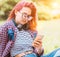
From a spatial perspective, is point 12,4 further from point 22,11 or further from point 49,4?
point 49,4

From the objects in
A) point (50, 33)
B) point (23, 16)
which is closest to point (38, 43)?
point (50, 33)

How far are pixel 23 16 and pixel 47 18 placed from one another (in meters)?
0.20

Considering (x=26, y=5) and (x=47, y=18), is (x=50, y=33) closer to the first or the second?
(x=47, y=18)

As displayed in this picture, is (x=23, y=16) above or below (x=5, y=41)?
above

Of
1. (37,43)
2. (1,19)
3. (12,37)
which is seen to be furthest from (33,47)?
(1,19)

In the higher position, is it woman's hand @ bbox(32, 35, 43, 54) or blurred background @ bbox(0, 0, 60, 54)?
blurred background @ bbox(0, 0, 60, 54)

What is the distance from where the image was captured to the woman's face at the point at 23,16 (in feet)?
6.70

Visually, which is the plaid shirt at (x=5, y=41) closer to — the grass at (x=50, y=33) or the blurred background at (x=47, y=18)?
the blurred background at (x=47, y=18)

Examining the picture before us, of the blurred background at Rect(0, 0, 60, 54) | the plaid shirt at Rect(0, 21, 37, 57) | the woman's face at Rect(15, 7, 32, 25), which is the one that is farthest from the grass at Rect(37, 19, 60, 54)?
the plaid shirt at Rect(0, 21, 37, 57)

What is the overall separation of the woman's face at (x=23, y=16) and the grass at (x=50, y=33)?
105mm

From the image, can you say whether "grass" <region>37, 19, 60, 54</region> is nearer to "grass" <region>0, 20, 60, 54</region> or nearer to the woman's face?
"grass" <region>0, 20, 60, 54</region>

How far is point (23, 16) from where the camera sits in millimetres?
2047

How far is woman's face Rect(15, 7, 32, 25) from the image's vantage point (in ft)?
6.70

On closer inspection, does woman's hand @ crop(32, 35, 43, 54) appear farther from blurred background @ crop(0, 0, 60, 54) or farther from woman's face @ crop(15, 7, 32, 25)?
woman's face @ crop(15, 7, 32, 25)
